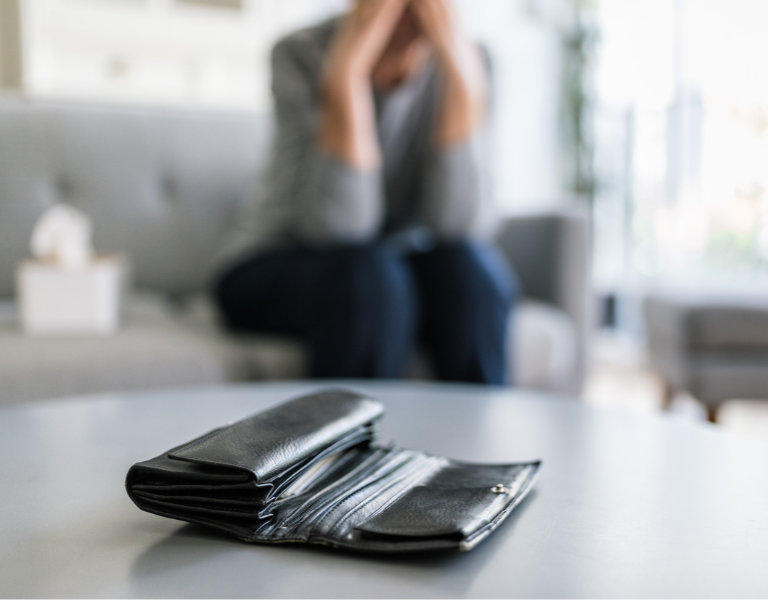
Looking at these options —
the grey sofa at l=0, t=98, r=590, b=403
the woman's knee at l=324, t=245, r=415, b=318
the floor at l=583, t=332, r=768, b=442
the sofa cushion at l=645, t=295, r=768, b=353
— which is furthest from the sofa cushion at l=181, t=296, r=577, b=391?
the sofa cushion at l=645, t=295, r=768, b=353

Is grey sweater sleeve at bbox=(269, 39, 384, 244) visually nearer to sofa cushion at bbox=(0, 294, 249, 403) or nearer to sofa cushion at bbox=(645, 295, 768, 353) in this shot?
sofa cushion at bbox=(0, 294, 249, 403)

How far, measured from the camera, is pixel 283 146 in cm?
141

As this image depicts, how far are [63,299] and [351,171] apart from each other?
562 millimetres

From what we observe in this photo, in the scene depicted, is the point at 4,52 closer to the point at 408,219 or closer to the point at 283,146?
the point at 283,146

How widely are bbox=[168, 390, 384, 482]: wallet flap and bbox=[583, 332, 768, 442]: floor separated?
1.29 meters

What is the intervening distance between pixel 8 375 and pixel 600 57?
131 inches

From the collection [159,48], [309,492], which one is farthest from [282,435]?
[159,48]

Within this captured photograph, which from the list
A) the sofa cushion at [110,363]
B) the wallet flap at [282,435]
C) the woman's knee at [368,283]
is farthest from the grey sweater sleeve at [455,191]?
the wallet flap at [282,435]

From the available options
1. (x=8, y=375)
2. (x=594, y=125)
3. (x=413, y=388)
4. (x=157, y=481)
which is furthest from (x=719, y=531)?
(x=594, y=125)

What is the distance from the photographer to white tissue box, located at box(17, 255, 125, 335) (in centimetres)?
124

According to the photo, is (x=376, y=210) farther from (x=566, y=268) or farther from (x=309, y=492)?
(x=309, y=492)

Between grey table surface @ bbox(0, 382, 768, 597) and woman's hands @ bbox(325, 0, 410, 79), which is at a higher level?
woman's hands @ bbox(325, 0, 410, 79)

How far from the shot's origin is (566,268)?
1.59m

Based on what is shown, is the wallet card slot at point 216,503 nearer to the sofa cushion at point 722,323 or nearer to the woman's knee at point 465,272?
the woman's knee at point 465,272
